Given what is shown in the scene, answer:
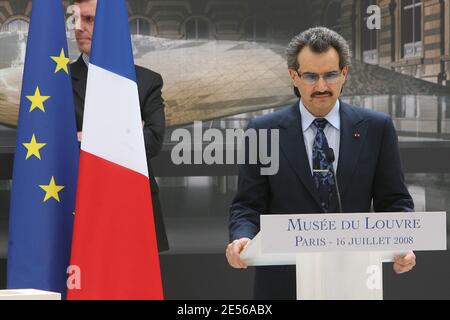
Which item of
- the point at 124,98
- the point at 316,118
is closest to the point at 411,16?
the point at 124,98

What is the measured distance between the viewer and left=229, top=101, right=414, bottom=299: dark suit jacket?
104 inches

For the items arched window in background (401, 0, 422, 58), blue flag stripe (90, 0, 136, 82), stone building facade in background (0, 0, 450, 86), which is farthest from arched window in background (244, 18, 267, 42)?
blue flag stripe (90, 0, 136, 82)

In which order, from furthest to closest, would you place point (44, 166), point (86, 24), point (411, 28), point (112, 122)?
point (411, 28), point (86, 24), point (44, 166), point (112, 122)

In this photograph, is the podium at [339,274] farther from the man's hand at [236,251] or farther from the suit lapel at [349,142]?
the suit lapel at [349,142]

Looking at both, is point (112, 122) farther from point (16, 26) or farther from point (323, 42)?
point (16, 26)

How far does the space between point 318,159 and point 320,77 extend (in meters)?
0.27

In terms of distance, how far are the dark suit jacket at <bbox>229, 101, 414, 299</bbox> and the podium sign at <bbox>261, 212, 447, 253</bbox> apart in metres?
0.64

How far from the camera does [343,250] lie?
1.93 m

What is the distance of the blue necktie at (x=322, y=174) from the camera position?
2.63 metres

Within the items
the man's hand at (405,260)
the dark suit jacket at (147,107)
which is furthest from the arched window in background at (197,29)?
the man's hand at (405,260)

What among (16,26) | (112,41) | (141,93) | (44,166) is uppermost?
(16,26)

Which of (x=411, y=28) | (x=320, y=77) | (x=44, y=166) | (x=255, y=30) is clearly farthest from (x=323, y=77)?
(x=411, y=28)

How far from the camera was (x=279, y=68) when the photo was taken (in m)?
5.67

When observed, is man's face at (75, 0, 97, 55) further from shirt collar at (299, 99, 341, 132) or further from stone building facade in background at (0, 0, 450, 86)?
shirt collar at (299, 99, 341, 132)
